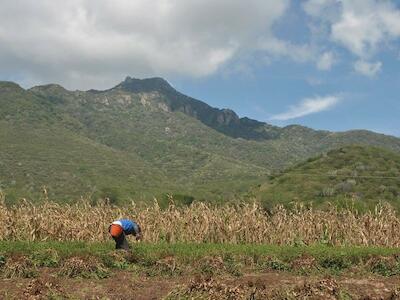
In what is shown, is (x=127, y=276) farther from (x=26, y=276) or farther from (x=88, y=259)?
(x=26, y=276)

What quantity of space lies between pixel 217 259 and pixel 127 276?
7.83 ft

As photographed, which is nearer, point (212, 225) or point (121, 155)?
point (212, 225)

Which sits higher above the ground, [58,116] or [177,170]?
[58,116]

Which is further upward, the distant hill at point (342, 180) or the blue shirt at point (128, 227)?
the distant hill at point (342, 180)

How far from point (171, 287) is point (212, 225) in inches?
319

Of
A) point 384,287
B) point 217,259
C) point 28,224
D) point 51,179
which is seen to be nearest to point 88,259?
point 217,259

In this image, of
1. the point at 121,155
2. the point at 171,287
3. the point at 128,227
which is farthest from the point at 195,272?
the point at 121,155

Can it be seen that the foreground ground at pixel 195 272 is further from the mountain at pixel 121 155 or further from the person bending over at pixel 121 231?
the mountain at pixel 121 155

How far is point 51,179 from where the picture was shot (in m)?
85.2

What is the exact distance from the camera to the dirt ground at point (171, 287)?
1146 cm

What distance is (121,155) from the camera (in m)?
132

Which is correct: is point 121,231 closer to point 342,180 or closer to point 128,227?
point 128,227

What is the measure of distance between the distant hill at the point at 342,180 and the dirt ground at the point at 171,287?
126ft

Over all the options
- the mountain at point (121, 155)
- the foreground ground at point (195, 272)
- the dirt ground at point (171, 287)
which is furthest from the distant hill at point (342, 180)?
the dirt ground at point (171, 287)
